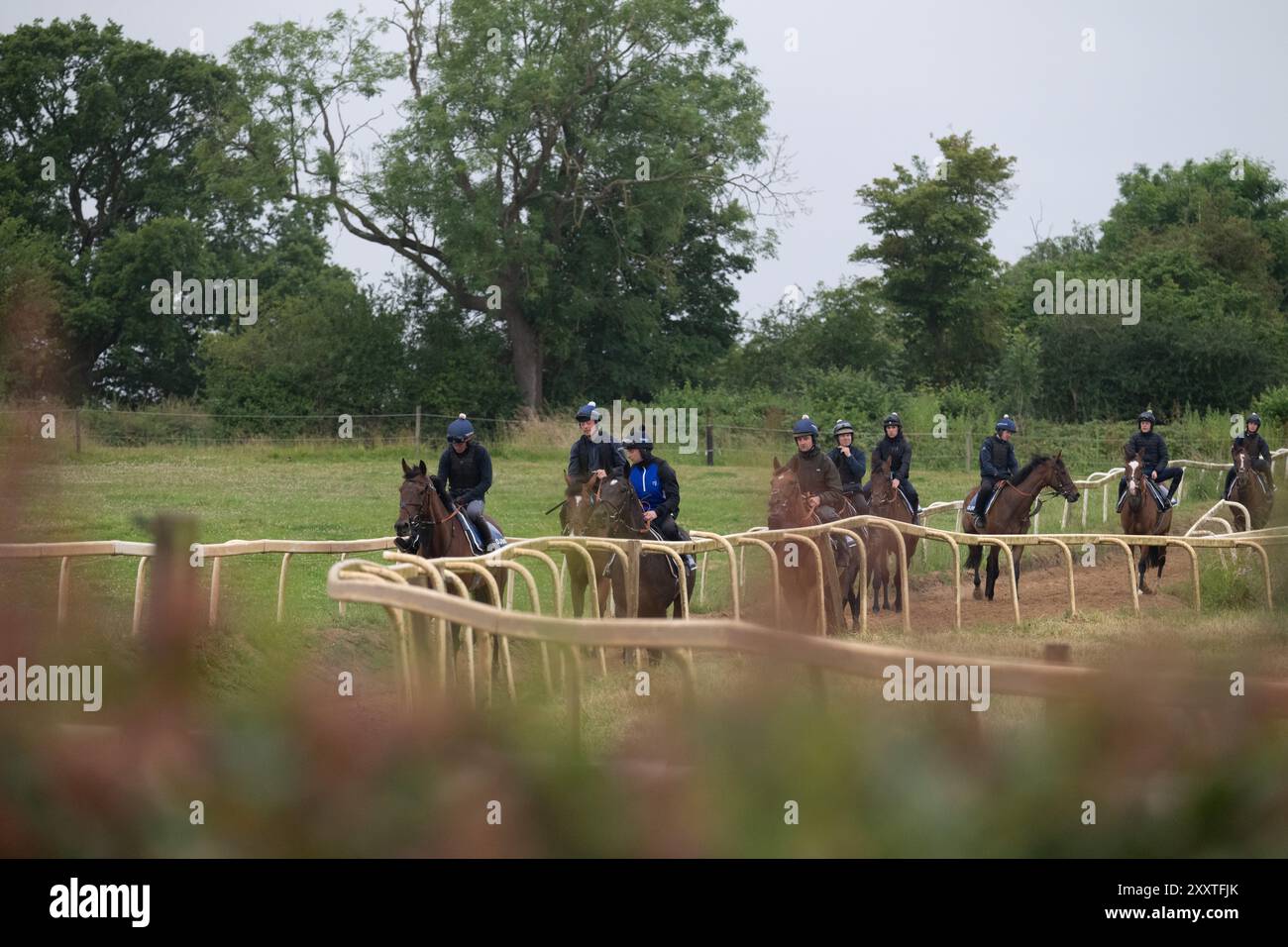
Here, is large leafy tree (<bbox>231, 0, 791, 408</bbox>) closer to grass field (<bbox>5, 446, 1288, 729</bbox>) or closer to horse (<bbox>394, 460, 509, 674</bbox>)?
grass field (<bbox>5, 446, 1288, 729</bbox>)

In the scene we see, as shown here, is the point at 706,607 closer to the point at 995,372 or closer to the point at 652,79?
the point at 652,79

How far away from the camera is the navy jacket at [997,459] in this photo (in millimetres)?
16344

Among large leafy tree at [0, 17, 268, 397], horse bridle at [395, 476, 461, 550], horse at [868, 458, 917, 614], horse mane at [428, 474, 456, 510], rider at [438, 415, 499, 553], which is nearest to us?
horse bridle at [395, 476, 461, 550]

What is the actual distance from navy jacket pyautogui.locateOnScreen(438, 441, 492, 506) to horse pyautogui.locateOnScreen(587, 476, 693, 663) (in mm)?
1158

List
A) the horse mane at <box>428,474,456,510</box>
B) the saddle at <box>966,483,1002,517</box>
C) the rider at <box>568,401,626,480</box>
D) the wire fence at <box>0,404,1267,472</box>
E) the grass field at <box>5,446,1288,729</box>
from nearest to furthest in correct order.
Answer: the grass field at <box>5,446,1288,729</box> < the horse mane at <box>428,474,456,510</box> < the rider at <box>568,401,626,480</box> < the saddle at <box>966,483,1002,517</box> < the wire fence at <box>0,404,1267,472</box>

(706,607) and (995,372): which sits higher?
(995,372)

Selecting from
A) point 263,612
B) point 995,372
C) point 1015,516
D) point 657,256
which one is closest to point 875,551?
point 1015,516

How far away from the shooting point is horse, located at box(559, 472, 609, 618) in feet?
35.5

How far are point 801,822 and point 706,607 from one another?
11.8 metres

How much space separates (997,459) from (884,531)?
6.83ft

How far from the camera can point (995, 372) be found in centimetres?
3997

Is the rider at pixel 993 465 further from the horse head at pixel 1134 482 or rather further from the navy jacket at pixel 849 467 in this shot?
the navy jacket at pixel 849 467

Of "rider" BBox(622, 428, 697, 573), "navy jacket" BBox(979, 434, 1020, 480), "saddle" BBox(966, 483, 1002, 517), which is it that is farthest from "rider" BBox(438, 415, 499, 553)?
"navy jacket" BBox(979, 434, 1020, 480)

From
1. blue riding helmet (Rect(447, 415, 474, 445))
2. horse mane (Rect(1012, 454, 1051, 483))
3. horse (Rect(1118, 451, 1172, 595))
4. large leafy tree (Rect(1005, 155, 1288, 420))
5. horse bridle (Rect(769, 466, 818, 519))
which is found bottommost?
horse (Rect(1118, 451, 1172, 595))
